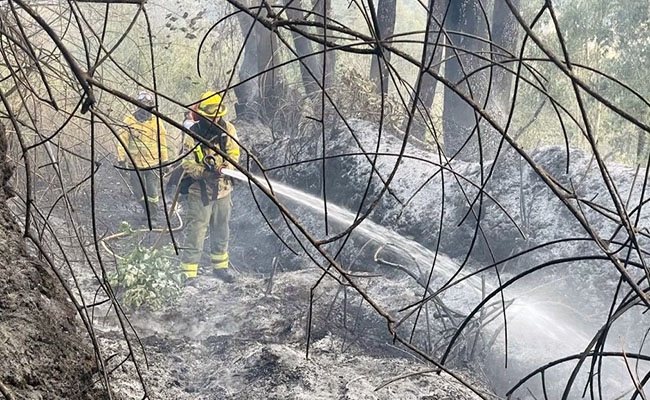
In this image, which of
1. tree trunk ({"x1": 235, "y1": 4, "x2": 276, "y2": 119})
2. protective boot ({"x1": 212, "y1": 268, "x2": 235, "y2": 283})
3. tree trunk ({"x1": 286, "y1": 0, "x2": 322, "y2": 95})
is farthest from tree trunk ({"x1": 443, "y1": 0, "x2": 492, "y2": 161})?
protective boot ({"x1": 212, "y1": 268, "x2": 235, "y2": 283})

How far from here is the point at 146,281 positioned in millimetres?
6129

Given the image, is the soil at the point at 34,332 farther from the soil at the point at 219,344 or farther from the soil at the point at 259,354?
the soil at the point at 259,354

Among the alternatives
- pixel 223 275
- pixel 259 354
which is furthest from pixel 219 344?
pixel 223 275

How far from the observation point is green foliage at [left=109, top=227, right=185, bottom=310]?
6000mm

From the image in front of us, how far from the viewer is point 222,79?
46.0ft

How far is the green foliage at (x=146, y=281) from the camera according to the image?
6000mm

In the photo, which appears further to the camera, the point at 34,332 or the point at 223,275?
the point at 223,275

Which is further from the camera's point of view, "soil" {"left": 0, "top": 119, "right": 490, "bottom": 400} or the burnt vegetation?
the burnt vegetation

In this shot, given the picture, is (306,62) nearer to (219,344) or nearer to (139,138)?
(219,344)

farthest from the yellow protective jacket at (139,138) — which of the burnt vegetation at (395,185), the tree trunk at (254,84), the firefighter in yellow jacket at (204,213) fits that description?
the tree trunk at (254,84)

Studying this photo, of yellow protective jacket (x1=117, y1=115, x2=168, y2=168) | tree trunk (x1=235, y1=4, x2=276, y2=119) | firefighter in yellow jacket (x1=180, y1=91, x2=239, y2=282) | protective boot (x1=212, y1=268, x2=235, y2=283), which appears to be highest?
tree trunk (x1=235, y1=4, x2=276, y2=119)

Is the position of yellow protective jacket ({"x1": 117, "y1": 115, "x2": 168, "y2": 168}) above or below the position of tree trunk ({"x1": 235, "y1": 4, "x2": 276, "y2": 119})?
below

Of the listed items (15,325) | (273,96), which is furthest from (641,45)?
(15,325)

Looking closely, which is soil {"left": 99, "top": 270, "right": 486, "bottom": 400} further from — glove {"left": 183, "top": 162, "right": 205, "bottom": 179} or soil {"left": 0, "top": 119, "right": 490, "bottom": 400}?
glove {"left": 183, "top": 162, "right": 205, "bottom": 179}
